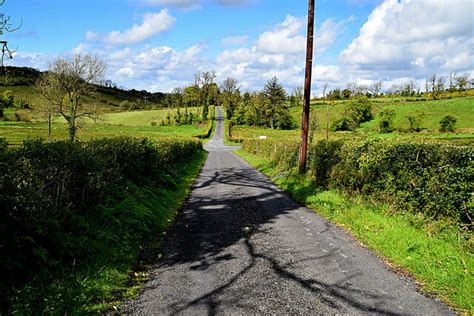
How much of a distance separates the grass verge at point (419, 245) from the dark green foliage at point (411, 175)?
362 millimetres

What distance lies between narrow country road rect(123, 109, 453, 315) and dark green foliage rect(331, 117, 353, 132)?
83786 mm

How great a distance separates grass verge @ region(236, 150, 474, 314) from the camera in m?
4.87

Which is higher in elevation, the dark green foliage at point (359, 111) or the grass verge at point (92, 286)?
the dark green foliage at point (359, 111)

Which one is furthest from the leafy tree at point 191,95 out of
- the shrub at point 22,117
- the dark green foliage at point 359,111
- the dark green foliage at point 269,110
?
the dark green foliage at point 359,111

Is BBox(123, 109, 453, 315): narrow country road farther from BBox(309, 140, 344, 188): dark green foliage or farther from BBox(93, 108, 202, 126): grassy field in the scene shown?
BBox(93, 108, 202, 126): grassy field

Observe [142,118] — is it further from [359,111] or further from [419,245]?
[419,245]

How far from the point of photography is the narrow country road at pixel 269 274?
13.8 ft

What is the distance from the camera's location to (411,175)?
7.75 meters

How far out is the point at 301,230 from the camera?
25.6 ft

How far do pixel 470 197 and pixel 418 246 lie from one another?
4.73ft

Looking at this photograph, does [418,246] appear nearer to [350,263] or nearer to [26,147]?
[350,263]

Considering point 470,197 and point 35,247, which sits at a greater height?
point 470,197

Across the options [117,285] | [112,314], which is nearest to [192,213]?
[117,285]

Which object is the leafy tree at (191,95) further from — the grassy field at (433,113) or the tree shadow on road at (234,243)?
the tree shadow on road at (234,243)
